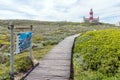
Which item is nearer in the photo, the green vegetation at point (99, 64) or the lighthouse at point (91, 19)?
the green vegetation at point (99, 64)

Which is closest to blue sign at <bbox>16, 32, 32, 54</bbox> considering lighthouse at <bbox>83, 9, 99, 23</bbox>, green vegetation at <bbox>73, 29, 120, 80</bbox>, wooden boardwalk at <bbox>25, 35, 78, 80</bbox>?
wooden boardwalk at <bbox>25, 35, 78, 80</bbox>

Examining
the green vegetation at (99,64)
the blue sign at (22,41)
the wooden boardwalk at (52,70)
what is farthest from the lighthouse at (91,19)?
the blue sign at (22,41)

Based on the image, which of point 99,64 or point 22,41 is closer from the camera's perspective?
point 22,41

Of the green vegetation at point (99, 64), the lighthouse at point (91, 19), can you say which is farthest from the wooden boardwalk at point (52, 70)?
the lighthouse at point (91, 19)

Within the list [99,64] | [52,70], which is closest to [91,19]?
[99,64]

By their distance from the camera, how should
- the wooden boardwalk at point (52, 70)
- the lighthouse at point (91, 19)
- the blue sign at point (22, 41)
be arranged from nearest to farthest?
the wooden boardwalk at point (52, 70)
the blue sign at point (22, 41)
the lighthouse at point (91, 19)

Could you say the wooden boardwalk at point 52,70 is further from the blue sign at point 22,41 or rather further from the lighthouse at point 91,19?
the lighthouse at point 91,19

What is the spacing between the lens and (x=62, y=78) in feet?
27.4

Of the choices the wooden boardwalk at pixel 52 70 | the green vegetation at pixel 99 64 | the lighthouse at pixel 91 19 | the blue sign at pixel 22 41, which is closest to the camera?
the wooden boardwalk at pixel 52 70

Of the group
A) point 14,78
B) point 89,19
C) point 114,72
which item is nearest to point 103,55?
point 114,72

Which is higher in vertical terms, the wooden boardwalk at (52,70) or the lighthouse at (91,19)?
the lighthouse at (91,19)

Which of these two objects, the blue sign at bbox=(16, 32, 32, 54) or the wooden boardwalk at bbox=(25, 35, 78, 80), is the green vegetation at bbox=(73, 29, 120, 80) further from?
the blue sign at bbox=(16, 32, 32, 54)

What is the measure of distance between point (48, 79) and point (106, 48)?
4.09m

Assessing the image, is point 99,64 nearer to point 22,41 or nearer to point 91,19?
point 22,41
